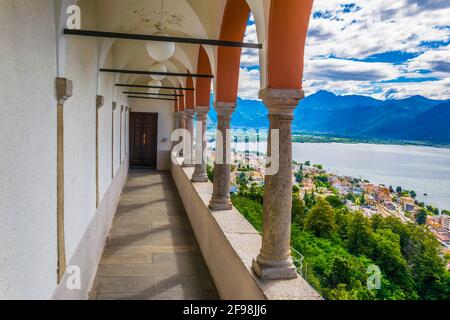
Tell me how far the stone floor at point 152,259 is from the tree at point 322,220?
1.50 m

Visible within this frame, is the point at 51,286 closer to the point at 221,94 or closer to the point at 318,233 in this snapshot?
the point at 318,233

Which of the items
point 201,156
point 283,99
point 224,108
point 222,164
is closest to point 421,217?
point 283,99

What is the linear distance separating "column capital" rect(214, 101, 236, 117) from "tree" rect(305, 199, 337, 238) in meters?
1.98

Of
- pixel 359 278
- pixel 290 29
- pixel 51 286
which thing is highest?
pixel 290 29

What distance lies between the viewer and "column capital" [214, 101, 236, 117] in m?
5.77

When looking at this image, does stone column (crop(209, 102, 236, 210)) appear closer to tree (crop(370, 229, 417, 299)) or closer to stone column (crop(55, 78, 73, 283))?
tree (crop(370, 229, 417, 299))

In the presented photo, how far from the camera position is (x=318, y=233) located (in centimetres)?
470

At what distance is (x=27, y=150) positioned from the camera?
2.23 meters

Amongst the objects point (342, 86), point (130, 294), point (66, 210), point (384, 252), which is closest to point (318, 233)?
point (384, 252)

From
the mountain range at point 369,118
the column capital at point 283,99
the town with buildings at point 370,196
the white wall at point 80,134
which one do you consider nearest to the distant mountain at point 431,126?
the mountain range at point 369,118

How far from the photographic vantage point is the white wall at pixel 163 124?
17016mm

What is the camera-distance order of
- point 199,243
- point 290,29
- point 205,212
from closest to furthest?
point 290,29, point 205,212, point 199,243

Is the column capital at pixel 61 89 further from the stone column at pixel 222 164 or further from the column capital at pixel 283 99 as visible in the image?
the stone column at pixel 222 164

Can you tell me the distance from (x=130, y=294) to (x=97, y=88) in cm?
294
